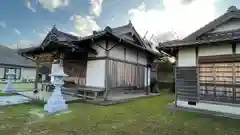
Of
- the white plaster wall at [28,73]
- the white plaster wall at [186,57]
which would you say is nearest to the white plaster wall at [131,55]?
the white plaster wall at [186,57]

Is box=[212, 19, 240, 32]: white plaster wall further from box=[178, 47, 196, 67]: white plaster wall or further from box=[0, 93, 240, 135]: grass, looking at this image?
box=[0, 93, 240, 135]: grass

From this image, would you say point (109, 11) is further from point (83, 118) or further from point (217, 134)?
point (217, 134)

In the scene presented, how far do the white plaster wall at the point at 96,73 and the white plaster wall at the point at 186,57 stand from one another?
12.0ft

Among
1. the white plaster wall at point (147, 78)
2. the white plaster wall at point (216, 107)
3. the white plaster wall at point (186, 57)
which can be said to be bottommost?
the white plaster wall at point (216, 107)

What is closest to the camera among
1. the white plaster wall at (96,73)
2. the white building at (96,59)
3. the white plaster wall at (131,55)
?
the white building at (96,59)

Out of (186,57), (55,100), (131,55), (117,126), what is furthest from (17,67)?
(186,57)

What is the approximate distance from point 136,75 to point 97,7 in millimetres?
9033

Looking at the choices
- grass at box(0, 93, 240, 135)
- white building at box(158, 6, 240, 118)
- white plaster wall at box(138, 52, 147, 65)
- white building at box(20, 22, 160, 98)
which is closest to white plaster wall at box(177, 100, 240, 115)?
white building at box(158, 6, 240, 118)

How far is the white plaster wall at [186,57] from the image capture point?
5.91 meters

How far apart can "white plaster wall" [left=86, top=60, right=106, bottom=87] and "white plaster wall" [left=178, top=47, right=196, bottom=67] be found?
3.67m

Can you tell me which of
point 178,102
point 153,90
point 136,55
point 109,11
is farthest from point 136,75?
point 109,11

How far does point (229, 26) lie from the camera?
582 centimetres

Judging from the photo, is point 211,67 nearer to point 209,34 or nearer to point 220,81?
point 220,81

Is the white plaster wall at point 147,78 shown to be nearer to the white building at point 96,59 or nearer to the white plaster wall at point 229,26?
the white building at point 96,59
